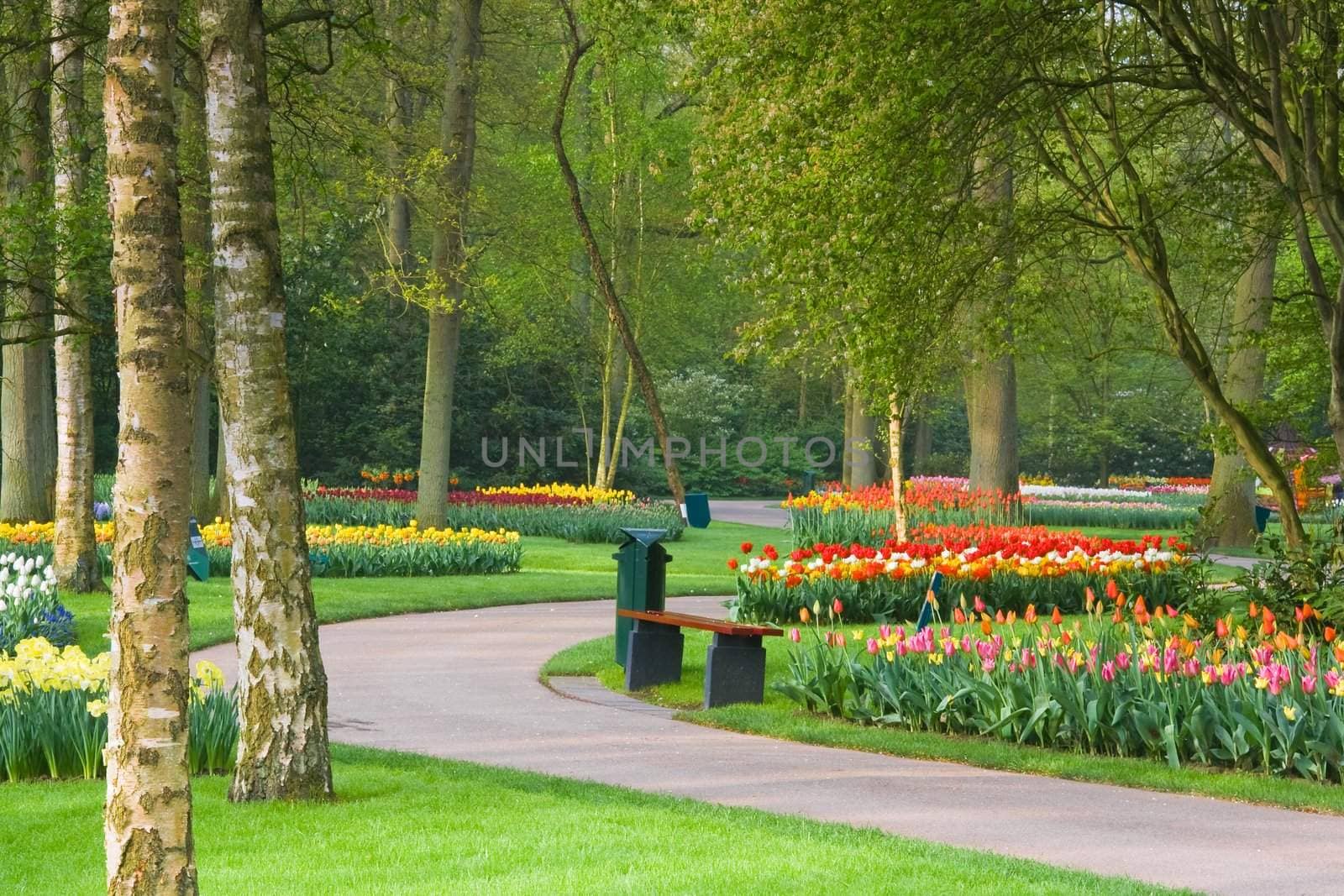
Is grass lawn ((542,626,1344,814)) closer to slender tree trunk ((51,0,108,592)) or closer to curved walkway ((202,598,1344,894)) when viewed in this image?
curved walkway ((202,598,1344,894))

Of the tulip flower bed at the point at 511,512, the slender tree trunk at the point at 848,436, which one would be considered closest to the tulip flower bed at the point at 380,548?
the tulip flower bed at the point at 511,512

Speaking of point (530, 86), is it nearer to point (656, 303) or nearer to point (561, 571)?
point (656, 303)

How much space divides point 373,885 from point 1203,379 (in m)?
7.63

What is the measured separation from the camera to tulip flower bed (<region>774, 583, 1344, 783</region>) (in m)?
7.21

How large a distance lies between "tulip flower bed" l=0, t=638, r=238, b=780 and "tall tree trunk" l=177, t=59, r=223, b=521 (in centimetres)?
97

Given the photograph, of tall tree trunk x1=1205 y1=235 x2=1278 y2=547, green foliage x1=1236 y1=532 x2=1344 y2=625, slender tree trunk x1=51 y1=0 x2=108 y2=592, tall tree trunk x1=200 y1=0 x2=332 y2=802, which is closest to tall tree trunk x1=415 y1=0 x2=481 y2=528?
slender tree trunk x1=51 y1=0 x2=108 y2=592

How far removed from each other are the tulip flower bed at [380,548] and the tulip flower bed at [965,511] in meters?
3.84

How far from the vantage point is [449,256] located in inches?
786

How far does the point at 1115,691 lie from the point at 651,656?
354 centimetres

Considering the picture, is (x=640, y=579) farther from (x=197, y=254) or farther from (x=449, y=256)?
(x=449, y=256)

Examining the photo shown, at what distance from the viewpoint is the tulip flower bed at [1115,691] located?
7.21 meters

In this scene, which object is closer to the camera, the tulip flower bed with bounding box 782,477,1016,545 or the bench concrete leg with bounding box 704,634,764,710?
the bench concrete leg with bounding box 704,634,764,710

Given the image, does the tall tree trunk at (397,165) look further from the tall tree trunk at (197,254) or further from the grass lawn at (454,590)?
the grass lawn at (454,590)

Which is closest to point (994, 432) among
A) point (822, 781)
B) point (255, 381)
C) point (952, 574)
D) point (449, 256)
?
point (449, 256)
